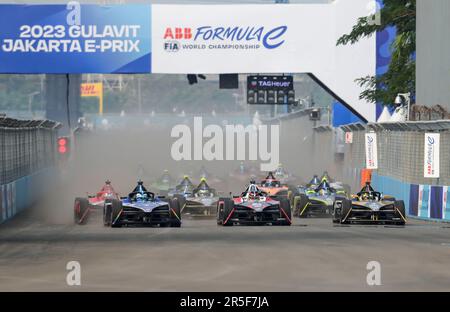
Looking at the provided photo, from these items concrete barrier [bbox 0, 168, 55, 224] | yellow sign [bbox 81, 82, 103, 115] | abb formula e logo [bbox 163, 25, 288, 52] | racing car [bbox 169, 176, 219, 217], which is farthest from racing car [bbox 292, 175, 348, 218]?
yellow sign [bbox 81, 82, 103, 115]

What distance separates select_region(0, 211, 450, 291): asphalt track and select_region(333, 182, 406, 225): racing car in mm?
403

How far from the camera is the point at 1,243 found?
20.1 metres

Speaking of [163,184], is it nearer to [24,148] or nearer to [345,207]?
[24,148]

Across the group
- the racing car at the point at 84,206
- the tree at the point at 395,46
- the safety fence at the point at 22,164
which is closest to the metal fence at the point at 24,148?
the safety fence at the point at 22,164

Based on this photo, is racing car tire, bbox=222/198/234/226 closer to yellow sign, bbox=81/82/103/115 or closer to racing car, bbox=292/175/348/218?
racing car, bbox=292/175/348/218

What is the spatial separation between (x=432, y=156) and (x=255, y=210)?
5266 mm

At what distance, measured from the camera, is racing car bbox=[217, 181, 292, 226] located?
79.4ft

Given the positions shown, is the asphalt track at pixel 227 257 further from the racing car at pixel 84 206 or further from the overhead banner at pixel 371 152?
the overhead banner at pixel 371 152

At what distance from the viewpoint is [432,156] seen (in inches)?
1051

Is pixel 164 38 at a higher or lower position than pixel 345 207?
higher

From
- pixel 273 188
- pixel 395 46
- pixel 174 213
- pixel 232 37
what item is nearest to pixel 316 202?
pixel 273 188

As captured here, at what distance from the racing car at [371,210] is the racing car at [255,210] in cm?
134

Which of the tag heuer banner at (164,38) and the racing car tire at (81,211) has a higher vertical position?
the tag heuer banner at (164,38)

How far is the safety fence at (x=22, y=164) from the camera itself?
2916cm
